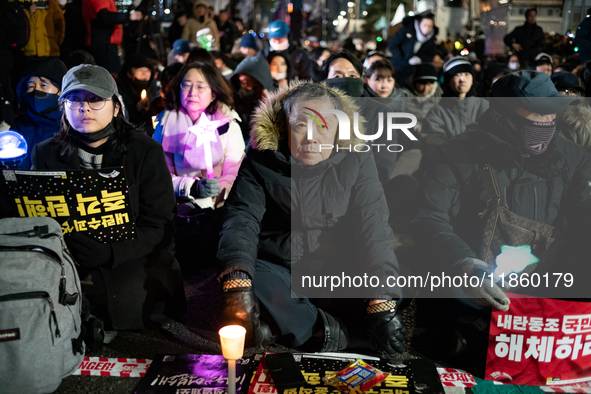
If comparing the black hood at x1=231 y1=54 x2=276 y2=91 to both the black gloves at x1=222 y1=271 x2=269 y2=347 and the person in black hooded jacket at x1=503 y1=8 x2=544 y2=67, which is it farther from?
the person in black hooded jacket at x1=503 y1=8 x2=544 y2=67

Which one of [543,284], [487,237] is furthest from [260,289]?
[543,284]

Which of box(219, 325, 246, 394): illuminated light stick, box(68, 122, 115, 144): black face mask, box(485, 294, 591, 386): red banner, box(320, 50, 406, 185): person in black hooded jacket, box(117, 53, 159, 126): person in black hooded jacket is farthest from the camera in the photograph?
box(117, 53, 159, 126): person in black hooded jacket

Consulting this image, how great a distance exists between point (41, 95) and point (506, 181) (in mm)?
3325

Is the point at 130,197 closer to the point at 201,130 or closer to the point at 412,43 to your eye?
the point at 201,130

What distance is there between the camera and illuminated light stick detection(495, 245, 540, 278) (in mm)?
2703

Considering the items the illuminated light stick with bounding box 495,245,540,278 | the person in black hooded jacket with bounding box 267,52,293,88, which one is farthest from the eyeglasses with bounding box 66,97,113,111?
the person in black hooded jacket with bounding box 267,52,293,88

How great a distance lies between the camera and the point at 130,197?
9.12 ft

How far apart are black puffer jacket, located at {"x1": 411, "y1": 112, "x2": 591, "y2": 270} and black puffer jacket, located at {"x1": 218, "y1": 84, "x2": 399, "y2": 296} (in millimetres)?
280

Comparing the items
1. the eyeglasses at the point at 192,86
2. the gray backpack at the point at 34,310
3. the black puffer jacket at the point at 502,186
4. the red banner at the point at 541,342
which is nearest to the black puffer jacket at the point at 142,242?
the gray backpack at the point at 34,310

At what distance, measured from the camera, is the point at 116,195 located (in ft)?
8.72

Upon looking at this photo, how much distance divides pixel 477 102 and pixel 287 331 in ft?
15.2

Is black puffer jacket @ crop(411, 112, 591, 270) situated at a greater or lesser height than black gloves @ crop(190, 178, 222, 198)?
greater

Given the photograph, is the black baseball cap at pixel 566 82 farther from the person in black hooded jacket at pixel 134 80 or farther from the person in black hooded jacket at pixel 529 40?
the person in black hooded jacket at pixel 529 40

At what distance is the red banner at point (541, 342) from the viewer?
2301 mm
